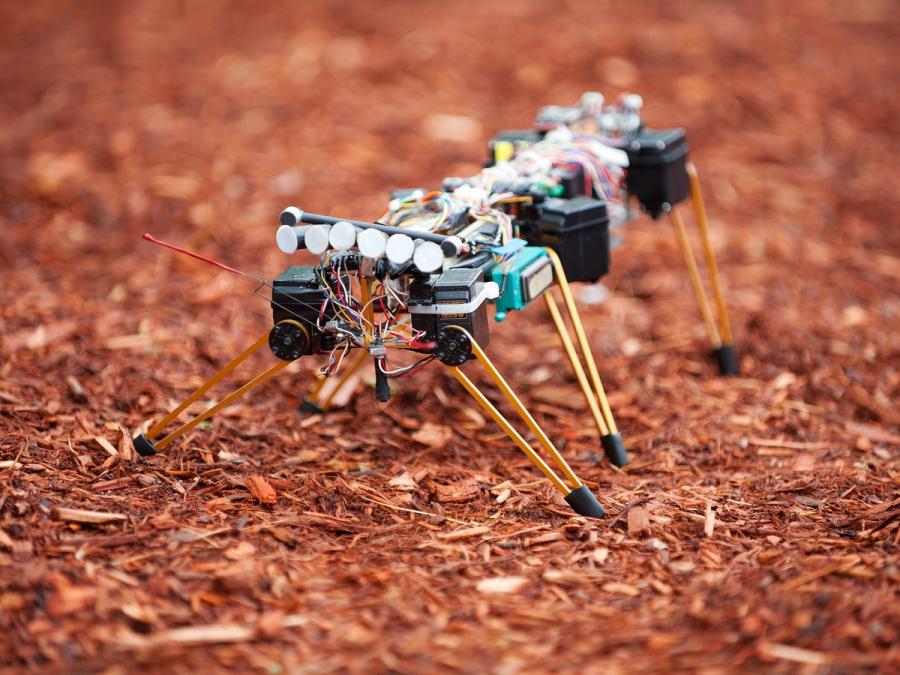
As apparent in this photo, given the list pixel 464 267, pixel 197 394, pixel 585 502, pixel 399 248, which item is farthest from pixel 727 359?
pixel 197 394

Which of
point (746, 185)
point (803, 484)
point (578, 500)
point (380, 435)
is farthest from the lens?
point (746, 185)

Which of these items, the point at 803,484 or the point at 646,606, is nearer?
the point at 646,606

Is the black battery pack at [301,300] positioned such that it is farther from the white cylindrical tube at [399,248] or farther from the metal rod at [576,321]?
the metal rod at [576,321]

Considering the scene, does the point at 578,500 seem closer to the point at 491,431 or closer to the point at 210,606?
the point at 491,431

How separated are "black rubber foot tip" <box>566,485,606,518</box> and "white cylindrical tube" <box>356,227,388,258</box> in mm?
1322

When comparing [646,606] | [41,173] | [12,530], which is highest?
[41,173]

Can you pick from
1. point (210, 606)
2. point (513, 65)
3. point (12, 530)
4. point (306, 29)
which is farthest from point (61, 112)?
point (210, 606)

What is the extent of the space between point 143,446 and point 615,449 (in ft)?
7.08

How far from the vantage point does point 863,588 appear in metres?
3.90

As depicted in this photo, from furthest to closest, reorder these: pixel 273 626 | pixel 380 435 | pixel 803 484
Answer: pixel 380 435 < pixel 803 484 < pixel 273 626

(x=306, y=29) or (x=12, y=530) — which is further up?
(x=306, y=29)

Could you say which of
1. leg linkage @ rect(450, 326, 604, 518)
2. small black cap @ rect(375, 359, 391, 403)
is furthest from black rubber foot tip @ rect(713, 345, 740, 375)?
small black cap @ rect(375, 359, 391, 403)

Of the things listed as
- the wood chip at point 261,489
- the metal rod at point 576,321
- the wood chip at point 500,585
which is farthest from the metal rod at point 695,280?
the wood chip at point 261,489

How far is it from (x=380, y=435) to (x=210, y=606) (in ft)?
5.55
